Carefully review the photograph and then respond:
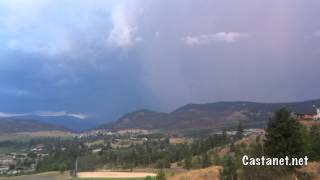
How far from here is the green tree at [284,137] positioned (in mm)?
49375

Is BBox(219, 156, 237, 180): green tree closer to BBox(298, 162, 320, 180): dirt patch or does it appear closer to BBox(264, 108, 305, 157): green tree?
BBox(264, 108, 305, 157): green tree

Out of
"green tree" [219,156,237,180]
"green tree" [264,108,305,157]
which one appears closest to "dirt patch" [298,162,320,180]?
"green tree" [264,108,305,157]

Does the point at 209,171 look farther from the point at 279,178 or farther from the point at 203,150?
the point at 203,150

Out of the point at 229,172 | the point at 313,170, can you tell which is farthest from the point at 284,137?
the point at 229,172

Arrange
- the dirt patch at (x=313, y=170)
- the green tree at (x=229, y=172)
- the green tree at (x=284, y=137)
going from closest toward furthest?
the green tree at (x=229, y=172) < the dirt patch at (x=313, y=170) < the green tree at (x=284, y=137)

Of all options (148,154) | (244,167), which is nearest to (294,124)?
(244,167)

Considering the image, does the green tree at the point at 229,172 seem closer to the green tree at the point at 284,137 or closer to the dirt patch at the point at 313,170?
the green tree at the point at 284,137

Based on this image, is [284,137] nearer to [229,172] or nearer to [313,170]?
[313,170]

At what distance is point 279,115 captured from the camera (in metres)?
50.5

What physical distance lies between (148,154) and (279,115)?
9283 centimetres

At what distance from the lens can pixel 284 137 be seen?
165ft

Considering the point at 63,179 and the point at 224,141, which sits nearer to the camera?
the point at 63,179

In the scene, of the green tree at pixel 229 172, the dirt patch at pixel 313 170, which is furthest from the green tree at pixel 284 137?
the green tree at pixel 229 172

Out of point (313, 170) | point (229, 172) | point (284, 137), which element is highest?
point (284, 137)
